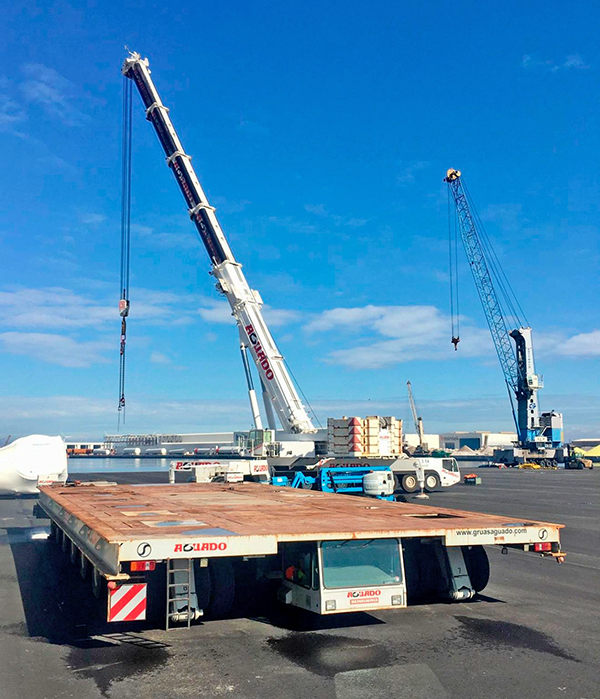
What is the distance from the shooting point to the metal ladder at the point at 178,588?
7662 millimetres

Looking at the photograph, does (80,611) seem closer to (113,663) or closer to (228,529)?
(113,663)

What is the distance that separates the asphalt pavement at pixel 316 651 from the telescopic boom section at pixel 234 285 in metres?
19.5

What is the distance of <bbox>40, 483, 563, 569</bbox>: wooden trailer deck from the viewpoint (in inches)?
287

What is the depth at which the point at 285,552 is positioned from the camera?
913cm

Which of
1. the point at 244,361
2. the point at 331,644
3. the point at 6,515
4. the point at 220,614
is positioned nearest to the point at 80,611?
the point at 220,614

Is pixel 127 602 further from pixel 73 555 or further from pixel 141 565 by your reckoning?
pixel 73 555

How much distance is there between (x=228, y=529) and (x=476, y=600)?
5031 millimetres

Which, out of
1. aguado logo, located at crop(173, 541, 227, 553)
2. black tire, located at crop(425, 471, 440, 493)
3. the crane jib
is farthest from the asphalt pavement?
the crane jib

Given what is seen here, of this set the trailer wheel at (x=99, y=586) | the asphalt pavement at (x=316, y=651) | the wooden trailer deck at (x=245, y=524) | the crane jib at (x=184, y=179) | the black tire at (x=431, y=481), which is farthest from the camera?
the black tire at (x=431, y=481)

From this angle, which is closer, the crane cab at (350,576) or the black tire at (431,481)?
the crane cab at (350,576)

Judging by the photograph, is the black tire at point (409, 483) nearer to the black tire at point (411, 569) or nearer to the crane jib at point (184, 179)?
the crane jib at point (184, 179)

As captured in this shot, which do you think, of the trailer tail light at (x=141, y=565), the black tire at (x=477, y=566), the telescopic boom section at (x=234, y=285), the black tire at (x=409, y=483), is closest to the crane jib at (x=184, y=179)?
the telescopic boom section at (x=234, y=285)

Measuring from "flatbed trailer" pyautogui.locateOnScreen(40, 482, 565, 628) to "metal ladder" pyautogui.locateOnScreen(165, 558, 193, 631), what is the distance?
0.05 ft

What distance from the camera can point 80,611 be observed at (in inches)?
391
